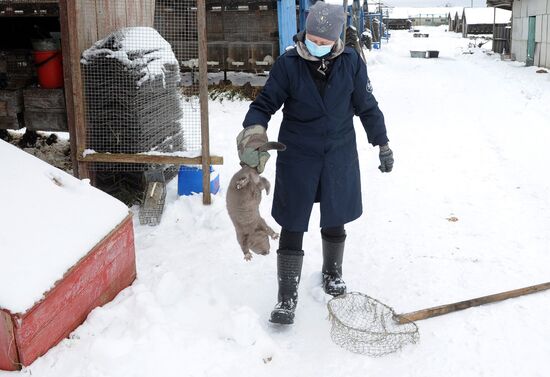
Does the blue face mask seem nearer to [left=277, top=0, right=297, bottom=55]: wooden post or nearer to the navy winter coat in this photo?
the navy winter coat

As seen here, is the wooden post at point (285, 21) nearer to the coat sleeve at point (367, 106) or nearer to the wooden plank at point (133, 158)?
the wooden plank at point (133, 158)

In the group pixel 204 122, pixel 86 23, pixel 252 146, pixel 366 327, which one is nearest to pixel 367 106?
pixel 252 146

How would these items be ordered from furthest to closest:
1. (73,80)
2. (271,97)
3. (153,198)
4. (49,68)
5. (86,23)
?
(49,68)
(86,23)
(153,198)
(73,80)
(271,97)

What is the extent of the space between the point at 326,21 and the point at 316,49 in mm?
164

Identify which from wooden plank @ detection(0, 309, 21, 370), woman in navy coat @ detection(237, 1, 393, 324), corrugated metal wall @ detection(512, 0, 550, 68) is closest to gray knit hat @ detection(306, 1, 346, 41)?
woman in navy coat @ detection(237, 1, 393, 324)

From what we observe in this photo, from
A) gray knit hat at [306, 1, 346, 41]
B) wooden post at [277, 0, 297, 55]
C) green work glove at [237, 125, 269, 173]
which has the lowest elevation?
green work glove at [237, 125, 269, 173]

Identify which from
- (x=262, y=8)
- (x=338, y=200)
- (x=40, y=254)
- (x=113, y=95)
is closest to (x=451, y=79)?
(x=262, y=8)

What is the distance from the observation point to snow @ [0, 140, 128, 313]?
9.12ft

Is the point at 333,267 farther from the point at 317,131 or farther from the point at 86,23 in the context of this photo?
the point at 86,23

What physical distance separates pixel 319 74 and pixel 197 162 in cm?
250

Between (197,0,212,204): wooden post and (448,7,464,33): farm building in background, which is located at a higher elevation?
(448,7,464,33): farm building in background

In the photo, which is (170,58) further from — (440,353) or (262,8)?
(262,8)

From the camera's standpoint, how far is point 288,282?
3566mm

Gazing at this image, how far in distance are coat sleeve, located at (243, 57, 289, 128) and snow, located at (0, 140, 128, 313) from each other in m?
1.16
